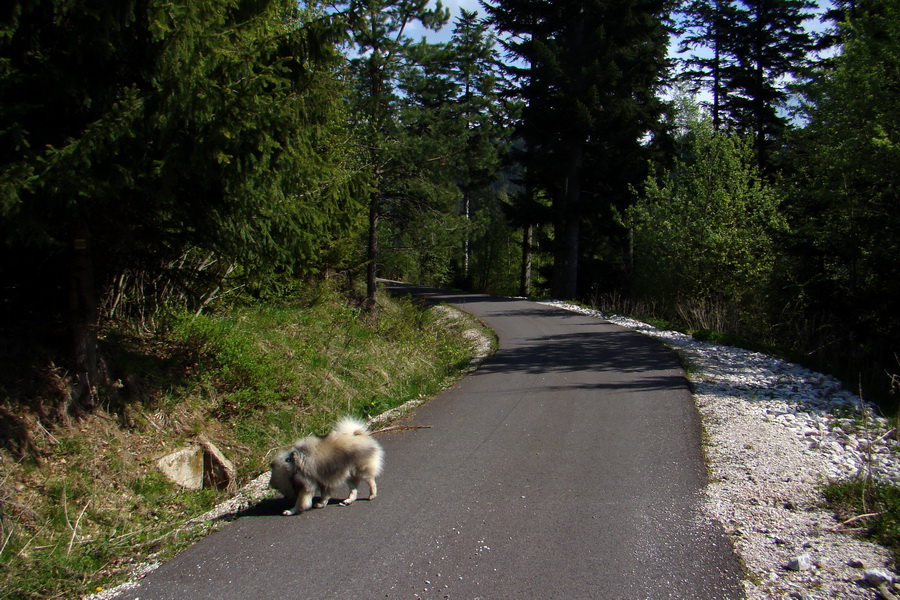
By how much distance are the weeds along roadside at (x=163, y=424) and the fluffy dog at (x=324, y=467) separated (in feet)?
2.40

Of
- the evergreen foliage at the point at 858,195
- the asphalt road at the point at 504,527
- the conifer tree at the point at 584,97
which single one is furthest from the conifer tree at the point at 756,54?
the asphalt road at the point at 504,527

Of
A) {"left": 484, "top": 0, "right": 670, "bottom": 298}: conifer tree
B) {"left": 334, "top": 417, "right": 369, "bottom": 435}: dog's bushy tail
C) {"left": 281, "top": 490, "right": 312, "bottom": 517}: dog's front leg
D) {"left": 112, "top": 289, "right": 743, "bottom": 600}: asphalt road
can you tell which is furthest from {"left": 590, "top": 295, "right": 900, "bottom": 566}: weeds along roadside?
{"left": 484, "top": 0, "right": 670, "bottom": 298}: conifer tree

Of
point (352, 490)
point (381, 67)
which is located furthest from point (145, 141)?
point (381, 67)

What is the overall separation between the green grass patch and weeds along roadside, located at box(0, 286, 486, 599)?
514cm

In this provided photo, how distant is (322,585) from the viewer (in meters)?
4.04

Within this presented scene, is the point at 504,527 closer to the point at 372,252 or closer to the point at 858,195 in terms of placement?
the point at 372,252

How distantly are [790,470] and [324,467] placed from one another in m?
4.52

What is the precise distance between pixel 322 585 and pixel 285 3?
24.4 feet

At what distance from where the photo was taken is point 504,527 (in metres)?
4.89

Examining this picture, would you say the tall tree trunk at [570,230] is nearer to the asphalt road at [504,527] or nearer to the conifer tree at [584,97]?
the conifer tree at [584,97]

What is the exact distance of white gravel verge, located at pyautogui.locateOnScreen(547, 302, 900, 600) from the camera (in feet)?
13.3

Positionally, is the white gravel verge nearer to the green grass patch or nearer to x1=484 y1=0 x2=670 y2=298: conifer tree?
the green grass patch

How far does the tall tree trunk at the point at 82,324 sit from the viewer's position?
6.83 metres

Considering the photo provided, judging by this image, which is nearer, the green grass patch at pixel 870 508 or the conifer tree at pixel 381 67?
the green grass patch at pixel 870 508
